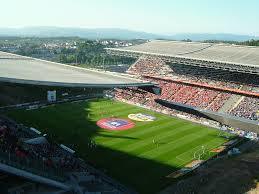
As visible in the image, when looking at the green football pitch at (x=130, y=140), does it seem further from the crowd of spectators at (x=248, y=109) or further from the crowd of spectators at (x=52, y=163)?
the crowd of spectators at (x=248, y=109)

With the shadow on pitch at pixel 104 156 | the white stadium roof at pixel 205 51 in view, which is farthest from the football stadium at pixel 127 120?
the white stadium roof at pixel 205 51

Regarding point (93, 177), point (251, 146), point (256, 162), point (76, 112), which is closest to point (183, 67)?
point (76, 112)

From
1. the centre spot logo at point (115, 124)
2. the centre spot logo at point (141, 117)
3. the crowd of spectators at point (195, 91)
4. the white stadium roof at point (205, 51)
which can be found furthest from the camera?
the white stadium roof at point (205, 51)

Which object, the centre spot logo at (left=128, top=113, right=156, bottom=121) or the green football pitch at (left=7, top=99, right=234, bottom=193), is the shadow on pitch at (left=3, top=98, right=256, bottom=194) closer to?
the green football pitch at (left=7, top=99, right=234, bottom=193)

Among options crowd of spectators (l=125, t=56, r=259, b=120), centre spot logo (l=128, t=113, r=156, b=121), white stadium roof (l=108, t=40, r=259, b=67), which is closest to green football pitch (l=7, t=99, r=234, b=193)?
centre spot logo (l=128, t=113, r=156, b=121)

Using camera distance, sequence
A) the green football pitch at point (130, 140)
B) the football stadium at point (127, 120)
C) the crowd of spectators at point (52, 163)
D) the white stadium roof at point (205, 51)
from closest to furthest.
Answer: the crowd of spectators at point (52, 163)
the football stadium at point (127, 120)
the green football pitch at point (130, 140)
the white stadium roof at point (205, 51)

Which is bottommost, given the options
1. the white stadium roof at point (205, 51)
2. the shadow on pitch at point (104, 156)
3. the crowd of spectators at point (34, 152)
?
the shadow on pitch at point (104, 156)
